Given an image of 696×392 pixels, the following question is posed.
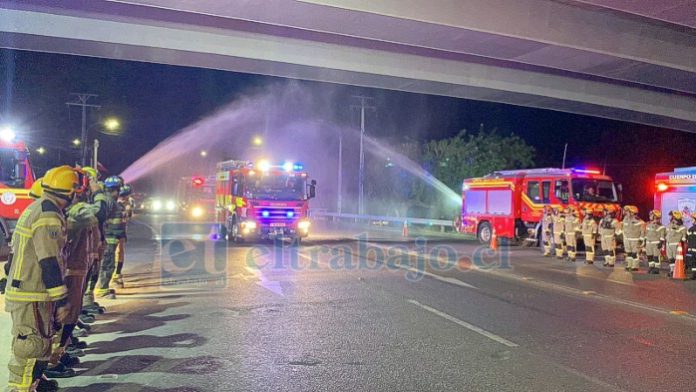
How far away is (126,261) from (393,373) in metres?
10.3

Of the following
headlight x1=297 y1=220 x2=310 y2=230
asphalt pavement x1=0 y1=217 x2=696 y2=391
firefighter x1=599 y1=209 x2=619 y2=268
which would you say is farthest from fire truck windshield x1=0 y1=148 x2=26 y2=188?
firefighter x1=599 y1=209 x2=619 y2=268

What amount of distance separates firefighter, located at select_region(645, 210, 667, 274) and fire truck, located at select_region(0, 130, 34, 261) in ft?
45.9

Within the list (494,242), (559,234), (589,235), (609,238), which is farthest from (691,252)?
(494,242)

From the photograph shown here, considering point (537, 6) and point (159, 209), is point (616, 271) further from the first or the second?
point (159, 209)

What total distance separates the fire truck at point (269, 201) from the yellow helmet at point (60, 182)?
1296 centimetres

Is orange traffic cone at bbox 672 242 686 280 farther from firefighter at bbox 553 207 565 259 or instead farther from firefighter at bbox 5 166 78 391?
firefighter at bbox 5 166 78 391

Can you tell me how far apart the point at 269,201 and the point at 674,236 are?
1082 centimetres

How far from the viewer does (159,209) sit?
172 ft

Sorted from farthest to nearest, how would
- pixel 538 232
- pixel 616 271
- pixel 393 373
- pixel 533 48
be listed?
pixel 538 232, pixel 616 271, pixel 533 48, pixel 393 373

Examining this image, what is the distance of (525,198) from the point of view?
19.0m

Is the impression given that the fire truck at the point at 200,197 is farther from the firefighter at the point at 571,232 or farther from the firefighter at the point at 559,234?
the firefighter at the point at 571,232

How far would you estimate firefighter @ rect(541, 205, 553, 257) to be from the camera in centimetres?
1638

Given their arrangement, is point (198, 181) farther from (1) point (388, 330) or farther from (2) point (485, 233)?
(1) point (388, 330)

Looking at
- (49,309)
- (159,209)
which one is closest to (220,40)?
(49,309)
